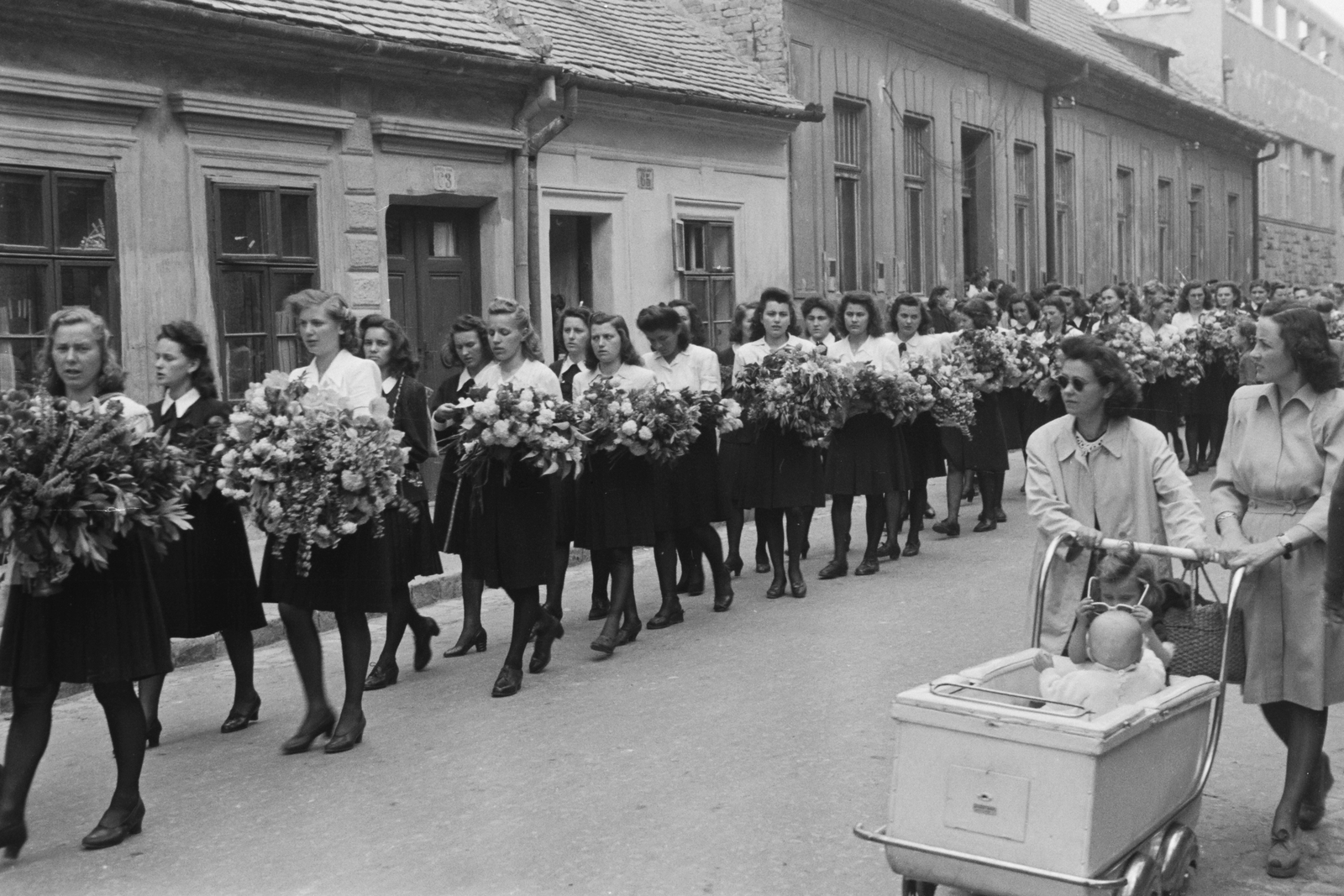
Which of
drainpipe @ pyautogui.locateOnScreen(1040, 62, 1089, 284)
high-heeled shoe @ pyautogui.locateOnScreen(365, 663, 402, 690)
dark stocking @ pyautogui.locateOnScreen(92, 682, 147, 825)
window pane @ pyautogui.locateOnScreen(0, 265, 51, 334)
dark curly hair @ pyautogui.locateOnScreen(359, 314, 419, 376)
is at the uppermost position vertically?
drainpipe @ pyautogui.locateOnScreen(1040, 62, 1089, 284)

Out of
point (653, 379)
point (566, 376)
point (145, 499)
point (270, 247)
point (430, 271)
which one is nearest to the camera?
point (145, 499)

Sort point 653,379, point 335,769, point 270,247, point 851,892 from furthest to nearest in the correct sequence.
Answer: point 270,247 < point 653,379 < point 335,769 < point 851,892

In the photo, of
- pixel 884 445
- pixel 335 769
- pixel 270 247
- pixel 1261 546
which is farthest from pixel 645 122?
pixel 1261 546

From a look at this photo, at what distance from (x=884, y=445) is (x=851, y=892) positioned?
6.64 metres

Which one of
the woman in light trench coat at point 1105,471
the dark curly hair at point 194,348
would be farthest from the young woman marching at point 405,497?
the woman in light trench coat at point 1105,471

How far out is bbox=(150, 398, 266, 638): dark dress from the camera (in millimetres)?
7086

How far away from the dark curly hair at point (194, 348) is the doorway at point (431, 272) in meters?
8.01

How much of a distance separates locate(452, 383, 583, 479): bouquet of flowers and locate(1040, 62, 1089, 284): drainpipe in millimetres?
22377

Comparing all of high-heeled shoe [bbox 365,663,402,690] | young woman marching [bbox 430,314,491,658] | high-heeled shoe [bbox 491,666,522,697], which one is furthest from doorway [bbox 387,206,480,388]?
high-heeled shoe [bbox 491,666,522,697]

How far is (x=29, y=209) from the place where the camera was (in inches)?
466

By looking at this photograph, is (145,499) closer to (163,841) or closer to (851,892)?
(163,841)

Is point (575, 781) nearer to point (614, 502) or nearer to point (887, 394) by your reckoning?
point (614, 502)

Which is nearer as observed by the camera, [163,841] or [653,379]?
[163,841]

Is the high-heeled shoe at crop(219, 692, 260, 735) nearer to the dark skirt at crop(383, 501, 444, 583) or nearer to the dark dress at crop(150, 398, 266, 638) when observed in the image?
the dark dress at crop(150, 398, 266, 638)
